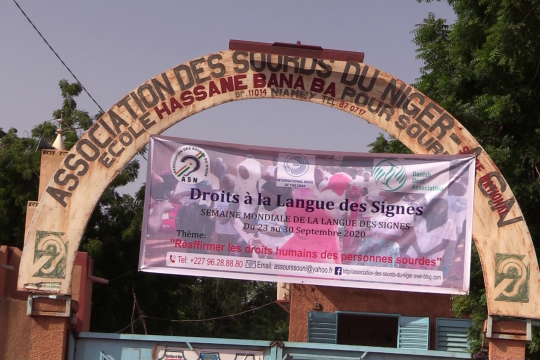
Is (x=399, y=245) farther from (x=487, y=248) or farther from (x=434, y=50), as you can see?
(x=434, y=50)

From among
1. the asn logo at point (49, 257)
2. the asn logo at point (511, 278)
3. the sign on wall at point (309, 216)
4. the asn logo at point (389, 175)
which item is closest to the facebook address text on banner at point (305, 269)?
the sign on wall at point (309, 216)

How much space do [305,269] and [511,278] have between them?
81.1 inches

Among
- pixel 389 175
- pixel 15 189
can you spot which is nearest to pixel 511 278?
pixel 389 175

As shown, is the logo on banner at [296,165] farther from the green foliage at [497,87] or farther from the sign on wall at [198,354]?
the green foliage at [497,87]

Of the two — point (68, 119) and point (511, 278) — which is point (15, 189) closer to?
point (68, 119)

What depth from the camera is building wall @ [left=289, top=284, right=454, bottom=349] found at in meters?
13.5

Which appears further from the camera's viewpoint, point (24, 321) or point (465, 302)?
point (465, 302)

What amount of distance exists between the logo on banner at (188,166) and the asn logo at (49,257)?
137 cm

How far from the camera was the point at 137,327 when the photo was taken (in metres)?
21.5

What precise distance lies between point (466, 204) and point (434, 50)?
468cm

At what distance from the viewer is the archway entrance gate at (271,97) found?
7715 mm

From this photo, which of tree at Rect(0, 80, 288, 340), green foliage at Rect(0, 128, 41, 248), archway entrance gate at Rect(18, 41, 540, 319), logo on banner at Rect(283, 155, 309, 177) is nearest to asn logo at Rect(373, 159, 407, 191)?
archway entrance gate at Rect(18, 41, 540, 319)

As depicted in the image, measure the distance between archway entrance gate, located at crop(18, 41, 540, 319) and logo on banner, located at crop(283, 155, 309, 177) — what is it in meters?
0.66

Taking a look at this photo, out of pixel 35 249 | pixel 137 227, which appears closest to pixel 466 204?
pixel 35 249
